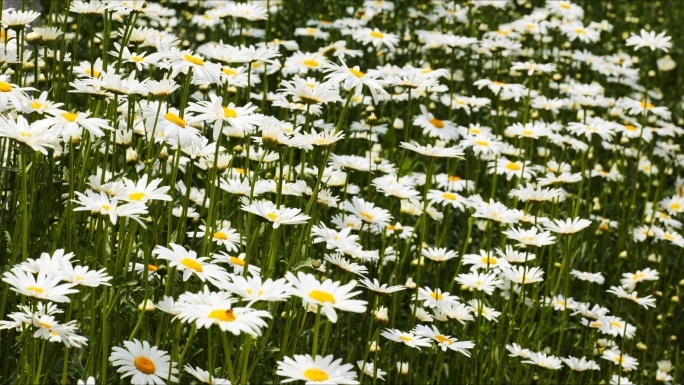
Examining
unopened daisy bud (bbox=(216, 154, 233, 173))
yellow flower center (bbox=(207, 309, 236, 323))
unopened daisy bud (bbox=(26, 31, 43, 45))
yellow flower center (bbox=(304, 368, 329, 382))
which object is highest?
unopened daisy bud (bbox=(26, 31, 43, 45))

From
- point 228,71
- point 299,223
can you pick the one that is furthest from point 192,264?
point 228,71

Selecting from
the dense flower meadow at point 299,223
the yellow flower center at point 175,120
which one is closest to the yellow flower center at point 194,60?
the dense flower meadow at point 299,223

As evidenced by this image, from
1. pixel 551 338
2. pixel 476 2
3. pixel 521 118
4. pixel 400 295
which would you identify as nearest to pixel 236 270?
pixel 400 295

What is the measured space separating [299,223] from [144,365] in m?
0.60

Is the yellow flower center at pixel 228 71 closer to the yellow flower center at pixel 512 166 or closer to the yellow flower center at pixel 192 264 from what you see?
the yellow flower center at pixel 192 264

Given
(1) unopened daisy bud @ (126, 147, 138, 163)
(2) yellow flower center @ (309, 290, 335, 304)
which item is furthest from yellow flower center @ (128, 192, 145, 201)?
(2) yellow flower center @ (309, 290, 335, 304)

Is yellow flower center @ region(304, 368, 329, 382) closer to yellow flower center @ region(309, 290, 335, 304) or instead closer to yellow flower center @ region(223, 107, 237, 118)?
yellow flower center @ region(309, 290, 335, 304)

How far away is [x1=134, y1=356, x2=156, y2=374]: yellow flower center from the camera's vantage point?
88.7 inches

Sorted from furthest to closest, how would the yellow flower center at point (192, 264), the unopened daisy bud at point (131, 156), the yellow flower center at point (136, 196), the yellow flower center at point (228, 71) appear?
the yellow flower center at point (228, 71) < the unopened daisy bud at point (131, 156) < the yellow flower center at point (136, 196) < the yellow flower center at point (192, 264)

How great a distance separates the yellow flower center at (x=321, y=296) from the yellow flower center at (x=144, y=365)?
0.58 metres

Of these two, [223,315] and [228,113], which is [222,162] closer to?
[228,113]

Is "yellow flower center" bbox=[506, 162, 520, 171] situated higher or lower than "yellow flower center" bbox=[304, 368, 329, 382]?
lower

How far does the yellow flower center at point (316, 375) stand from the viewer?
1806mm

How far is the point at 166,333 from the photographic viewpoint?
264 centimetres
